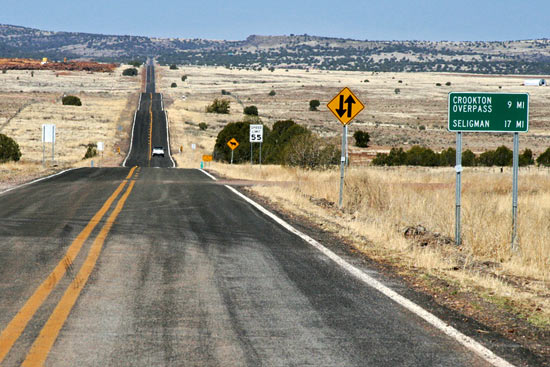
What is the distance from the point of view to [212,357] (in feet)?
18.2

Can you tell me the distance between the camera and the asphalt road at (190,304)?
5664 mm

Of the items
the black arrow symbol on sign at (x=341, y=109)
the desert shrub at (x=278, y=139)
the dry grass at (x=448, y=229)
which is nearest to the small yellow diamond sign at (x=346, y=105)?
the black arrow symbol on sign at (x=341, y=109)

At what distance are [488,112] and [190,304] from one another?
6.85 meters

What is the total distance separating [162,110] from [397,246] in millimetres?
100959

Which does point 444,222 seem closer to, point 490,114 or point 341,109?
point 490,114

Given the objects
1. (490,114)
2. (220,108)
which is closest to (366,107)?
(220,108)

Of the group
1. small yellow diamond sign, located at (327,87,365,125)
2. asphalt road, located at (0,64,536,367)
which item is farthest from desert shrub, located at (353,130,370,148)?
asphalt road, located at (0,64,536,367)

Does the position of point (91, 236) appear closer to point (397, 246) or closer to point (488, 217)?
point (397, 246)

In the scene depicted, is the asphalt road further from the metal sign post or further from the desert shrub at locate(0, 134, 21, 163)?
the desert shrub at locate(0, 134, 21, 163)

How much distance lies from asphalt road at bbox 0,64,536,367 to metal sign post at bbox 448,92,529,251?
10.9 ft

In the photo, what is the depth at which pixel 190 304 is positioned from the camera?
7.26m

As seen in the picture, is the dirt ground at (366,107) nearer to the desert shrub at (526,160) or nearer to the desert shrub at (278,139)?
the desert shrub at (278,139)

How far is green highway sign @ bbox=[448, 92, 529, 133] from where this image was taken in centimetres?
1181

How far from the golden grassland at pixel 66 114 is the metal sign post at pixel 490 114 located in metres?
21.1
